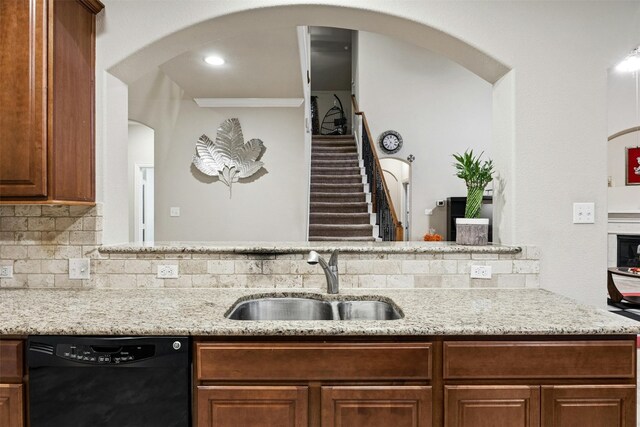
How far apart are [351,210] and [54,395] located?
538cm

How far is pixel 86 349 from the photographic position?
4.73 feet

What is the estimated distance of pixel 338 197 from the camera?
22.5 ft

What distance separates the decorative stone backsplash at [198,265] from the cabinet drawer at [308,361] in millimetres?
680

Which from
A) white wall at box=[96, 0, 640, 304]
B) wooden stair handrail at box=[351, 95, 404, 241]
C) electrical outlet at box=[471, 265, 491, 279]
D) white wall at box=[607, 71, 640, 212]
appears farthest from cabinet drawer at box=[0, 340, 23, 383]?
Result: white wall at box=[607, 71, 640, 212]

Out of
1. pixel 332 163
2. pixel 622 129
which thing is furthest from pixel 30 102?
pixel 622 129

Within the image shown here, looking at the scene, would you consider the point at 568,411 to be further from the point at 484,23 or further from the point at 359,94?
the point at 359,94

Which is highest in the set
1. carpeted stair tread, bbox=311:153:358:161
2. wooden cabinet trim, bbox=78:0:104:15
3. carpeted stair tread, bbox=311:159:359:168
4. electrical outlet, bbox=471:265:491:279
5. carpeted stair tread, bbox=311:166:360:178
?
carpeted stair tread, bbox=311:153:358:161

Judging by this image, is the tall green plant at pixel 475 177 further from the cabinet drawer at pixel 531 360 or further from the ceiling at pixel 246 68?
the ceiling at pixel 246 68

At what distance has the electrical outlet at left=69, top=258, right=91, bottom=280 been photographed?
2125 mm

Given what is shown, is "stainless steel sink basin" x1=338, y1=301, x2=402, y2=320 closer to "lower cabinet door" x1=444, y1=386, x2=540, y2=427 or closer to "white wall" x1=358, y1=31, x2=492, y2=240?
"lower cabinet door" x1=444, y1=386, x2=540, y2=427

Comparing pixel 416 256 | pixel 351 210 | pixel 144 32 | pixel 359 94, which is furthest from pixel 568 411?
pixel 359 94

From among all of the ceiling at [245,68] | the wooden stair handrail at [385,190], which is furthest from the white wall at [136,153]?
the wooden stair handrail at [385,190]

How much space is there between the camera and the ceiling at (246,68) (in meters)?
3.07

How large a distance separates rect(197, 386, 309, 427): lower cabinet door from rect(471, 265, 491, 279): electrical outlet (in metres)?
1.16
